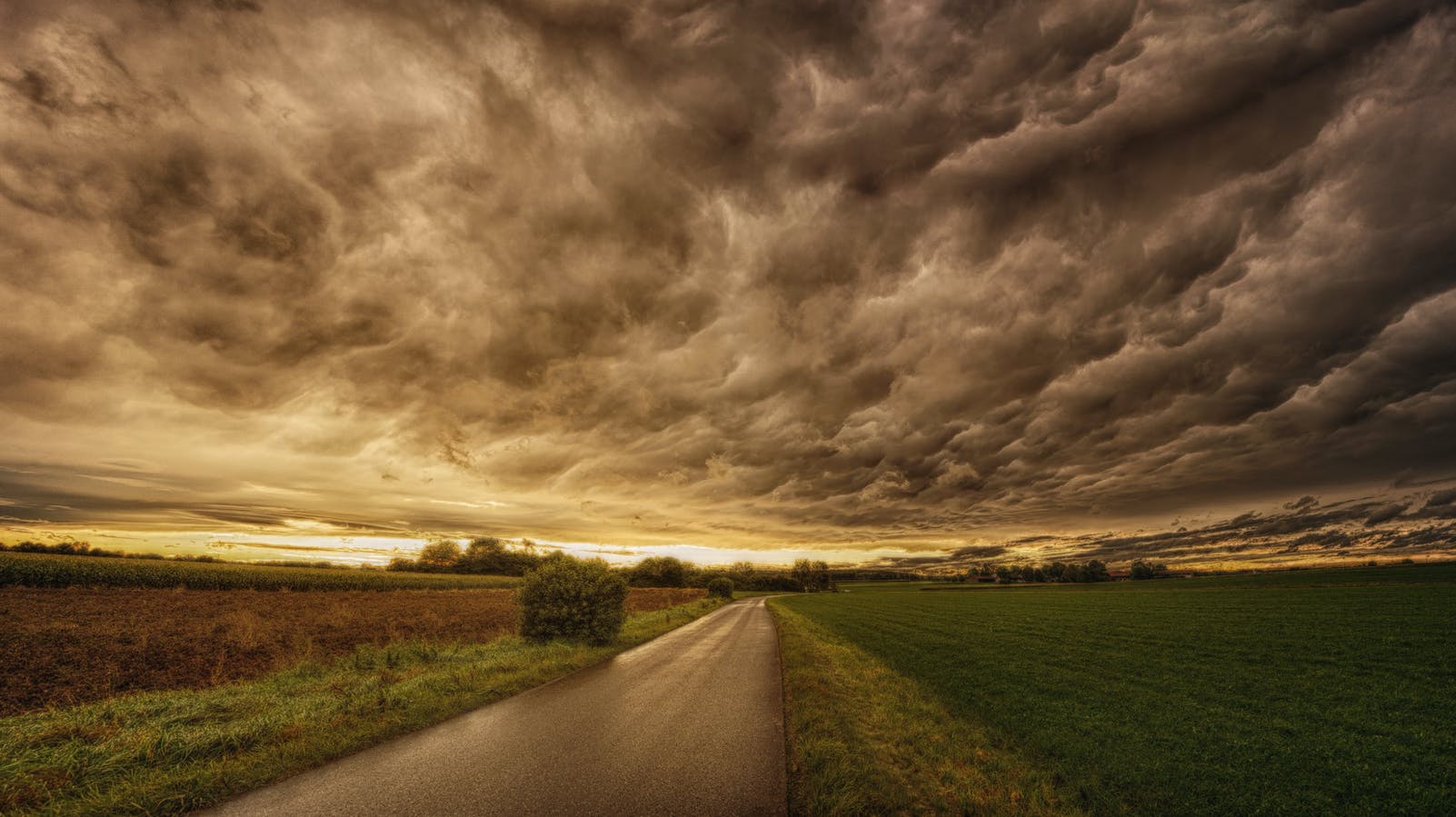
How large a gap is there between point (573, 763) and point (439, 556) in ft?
417

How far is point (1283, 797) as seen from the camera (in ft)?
26.9

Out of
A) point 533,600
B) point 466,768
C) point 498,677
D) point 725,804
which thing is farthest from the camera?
point 533,600

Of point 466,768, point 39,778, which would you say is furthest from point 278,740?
point 466,768

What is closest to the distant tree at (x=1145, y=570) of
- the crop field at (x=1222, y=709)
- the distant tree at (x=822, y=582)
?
the distant tree at (x=822, y=582)

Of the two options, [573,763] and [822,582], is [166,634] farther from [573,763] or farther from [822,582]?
[822,582]

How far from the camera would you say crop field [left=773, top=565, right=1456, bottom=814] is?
8.51 metres

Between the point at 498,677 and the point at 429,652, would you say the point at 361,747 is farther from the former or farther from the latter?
the point at 429,652

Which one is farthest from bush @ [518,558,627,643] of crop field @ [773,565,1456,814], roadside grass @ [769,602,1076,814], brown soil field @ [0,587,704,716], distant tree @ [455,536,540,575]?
distant tree @ [455,536,540,575]

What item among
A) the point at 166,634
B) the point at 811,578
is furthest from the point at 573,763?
the point at 811,578

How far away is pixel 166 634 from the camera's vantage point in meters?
19.5

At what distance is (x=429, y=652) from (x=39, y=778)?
454 inches

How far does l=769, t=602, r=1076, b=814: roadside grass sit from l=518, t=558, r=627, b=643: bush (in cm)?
1108

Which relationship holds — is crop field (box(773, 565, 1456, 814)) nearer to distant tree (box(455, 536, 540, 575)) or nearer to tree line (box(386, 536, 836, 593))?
tree line (box(386, 536, 836, 593))

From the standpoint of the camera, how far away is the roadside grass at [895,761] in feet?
24.0
